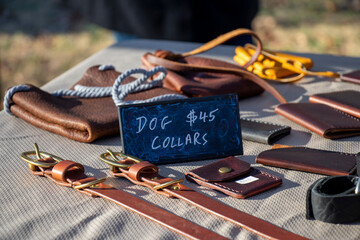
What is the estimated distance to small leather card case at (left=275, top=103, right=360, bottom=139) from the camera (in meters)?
1.14

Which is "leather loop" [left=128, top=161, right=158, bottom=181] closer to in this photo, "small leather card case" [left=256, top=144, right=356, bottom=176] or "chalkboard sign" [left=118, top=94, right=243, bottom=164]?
"chalkboard sign" [left=118, top=94, right=243, bottom=164]

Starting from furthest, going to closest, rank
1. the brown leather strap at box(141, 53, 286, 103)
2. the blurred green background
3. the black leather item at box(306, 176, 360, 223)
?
the blurred green background → the brown leather strap at box(141, 53, 286, 103) → the black leather item at box(306, 176, 360, 223)

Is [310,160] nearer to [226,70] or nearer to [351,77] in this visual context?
[226,70]

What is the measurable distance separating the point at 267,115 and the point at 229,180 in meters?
0.44

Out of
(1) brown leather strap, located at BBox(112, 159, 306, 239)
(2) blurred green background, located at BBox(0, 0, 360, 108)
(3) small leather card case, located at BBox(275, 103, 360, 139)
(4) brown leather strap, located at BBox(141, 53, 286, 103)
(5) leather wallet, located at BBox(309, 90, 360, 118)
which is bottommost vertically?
(2) blurred green background, located at BBox(0, 0, 360, 108)

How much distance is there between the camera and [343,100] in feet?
4.19

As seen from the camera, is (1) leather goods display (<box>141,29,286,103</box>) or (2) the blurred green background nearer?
(1) leather goods display (<box>141,29,286,103</box>)

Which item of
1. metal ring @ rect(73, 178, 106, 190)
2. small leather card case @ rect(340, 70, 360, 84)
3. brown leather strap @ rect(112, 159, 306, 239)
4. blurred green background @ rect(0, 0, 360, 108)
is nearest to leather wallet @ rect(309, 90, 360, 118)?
small leather card case @ rect(340, 70, 360, 84)

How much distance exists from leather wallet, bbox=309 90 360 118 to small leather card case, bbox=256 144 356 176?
0.79 ft

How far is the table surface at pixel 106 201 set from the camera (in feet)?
2.59

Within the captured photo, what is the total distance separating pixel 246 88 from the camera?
1.44 metres

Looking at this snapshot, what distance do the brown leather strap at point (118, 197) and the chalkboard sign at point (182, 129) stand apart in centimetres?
11

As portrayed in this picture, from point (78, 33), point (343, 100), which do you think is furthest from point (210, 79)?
point (78, 33)

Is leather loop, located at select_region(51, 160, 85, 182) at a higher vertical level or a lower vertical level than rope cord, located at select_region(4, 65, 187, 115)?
lower
